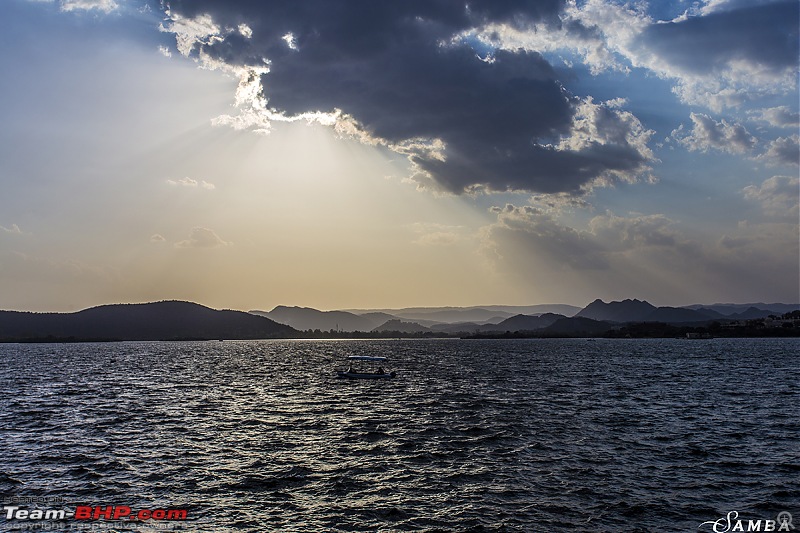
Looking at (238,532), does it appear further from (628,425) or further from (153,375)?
(153,375)

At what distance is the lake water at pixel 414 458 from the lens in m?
29.7

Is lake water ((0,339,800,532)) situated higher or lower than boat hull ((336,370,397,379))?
higher

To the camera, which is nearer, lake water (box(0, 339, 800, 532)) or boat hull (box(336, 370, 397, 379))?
lake water (box(0, 339, 800, 532))

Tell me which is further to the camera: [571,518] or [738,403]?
[738,403]

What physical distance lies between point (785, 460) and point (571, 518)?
2353cm

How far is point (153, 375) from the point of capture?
398 feet

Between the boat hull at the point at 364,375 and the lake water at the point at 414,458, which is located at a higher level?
the lake water at the point at 414,458

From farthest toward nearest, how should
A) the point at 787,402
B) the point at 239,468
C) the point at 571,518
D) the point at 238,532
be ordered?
the point at 787,402 < the point at 239,468 < the point at 571,518 < the point at 238,532

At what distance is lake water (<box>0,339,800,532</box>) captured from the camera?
29.7m

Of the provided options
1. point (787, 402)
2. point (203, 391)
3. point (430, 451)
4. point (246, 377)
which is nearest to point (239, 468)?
point (430, 451)

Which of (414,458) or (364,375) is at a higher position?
(414,458)

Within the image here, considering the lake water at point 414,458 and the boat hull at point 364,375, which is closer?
the lake water at point 414,458

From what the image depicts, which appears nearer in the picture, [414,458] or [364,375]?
[414,458]

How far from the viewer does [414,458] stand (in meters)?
41.4
